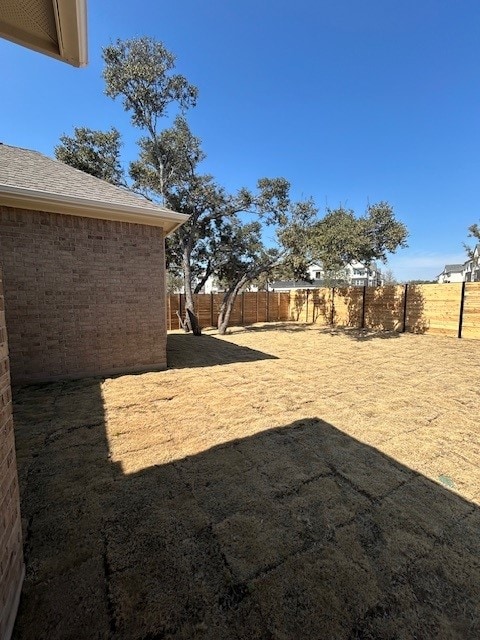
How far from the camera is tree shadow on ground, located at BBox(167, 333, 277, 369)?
6811 millimetres

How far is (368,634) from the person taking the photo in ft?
4.21

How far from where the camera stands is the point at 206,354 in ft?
26.0

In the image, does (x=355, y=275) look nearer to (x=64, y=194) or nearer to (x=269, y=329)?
(x=269, y=329)

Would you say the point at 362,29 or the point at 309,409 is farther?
the point at 362,29

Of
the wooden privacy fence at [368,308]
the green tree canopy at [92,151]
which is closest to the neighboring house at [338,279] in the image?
the wooden privacy fence at [368,308]

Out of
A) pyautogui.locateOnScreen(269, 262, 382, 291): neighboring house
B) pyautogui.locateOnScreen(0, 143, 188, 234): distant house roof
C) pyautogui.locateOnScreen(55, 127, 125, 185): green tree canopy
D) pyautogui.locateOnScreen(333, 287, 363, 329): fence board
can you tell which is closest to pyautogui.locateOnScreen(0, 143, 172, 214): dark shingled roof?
pyautogui.locateOnScreen(0, 143, 188, 234): distant house roof

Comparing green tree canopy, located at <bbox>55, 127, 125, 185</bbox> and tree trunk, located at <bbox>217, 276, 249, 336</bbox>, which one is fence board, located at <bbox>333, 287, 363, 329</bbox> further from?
green tree canopy, located at <bbox>55, 127, 125, 185</bbox>

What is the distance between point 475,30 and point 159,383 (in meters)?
10.1

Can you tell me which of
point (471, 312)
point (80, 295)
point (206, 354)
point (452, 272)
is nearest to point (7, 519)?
point (80, 295)

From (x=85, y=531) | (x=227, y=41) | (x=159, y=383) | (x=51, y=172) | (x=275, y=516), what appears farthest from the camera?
(x=227, y=41)

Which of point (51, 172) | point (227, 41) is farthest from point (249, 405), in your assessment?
point (227, 41)

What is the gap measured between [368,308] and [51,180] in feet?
42.9

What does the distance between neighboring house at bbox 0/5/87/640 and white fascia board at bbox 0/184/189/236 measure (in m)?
2.90

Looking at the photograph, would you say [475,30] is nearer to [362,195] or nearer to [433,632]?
[362,195]
